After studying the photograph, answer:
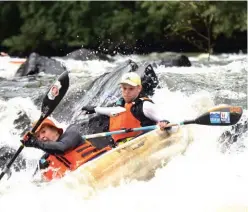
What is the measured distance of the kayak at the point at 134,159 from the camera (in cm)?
433

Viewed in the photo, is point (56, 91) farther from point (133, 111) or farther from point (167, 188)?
point (167, 188)

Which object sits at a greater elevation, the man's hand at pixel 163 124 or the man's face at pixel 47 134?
the man's face at pixel 47 134

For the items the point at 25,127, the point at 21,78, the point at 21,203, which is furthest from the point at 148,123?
the point at 21,78

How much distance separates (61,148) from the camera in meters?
4.25

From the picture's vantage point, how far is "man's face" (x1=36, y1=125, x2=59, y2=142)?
4.39 metres

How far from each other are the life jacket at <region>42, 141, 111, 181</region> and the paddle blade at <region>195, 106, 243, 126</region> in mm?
1077

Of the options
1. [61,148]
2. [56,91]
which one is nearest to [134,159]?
[61,148]

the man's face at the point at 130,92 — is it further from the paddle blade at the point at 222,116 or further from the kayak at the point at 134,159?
the paddle blade at the point at 222,116

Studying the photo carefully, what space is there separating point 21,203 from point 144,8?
16234 mm

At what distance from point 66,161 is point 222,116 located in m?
1.46

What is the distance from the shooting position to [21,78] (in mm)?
10789

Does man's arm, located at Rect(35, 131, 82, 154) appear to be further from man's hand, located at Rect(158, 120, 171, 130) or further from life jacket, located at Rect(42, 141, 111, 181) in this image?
man's hand, located at Rect(158, 120, 171, 130)

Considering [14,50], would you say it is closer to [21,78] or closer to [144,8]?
[144,8]

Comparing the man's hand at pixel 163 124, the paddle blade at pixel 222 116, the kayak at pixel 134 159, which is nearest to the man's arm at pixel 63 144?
the kayak at pixel 134 159
